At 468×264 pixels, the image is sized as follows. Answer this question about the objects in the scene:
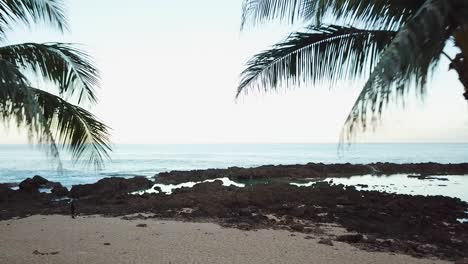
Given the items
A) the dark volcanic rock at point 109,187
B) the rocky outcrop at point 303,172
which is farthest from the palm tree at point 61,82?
the rocky outcrop at point 303,172

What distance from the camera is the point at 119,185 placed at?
22828 mm

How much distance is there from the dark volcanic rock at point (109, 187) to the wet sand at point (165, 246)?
29.5 ft

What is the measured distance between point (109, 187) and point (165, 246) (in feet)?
45.5

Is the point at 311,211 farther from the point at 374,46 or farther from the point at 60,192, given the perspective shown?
the point at 60,192

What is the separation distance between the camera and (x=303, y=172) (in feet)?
112

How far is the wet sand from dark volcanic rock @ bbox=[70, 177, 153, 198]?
29.5ft

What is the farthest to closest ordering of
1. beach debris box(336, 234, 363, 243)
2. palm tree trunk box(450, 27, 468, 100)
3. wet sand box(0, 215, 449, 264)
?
beach debris box(336, 234, 363, 243), wet sand box(0, 215, 449, 264), palm tree trunk box(450, 27, 468, 100)

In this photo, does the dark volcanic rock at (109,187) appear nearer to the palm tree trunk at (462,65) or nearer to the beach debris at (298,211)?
the beach debris at (298,211)

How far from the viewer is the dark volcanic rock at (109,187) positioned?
2073 cm

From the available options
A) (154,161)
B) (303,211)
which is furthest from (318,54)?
(154,161)

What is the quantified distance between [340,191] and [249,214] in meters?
7.34

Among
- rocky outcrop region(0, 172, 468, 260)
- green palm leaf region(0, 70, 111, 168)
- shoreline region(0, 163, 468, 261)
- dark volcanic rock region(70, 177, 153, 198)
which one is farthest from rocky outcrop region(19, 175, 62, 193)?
green palm leaf region(0, 70, 111, 168)

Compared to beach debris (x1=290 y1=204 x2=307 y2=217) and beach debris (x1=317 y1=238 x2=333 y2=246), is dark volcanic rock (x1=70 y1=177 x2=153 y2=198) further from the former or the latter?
beach debris (x1=317 y1=238 x2=333 y2=246)

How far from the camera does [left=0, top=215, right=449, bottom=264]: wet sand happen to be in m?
7.85
